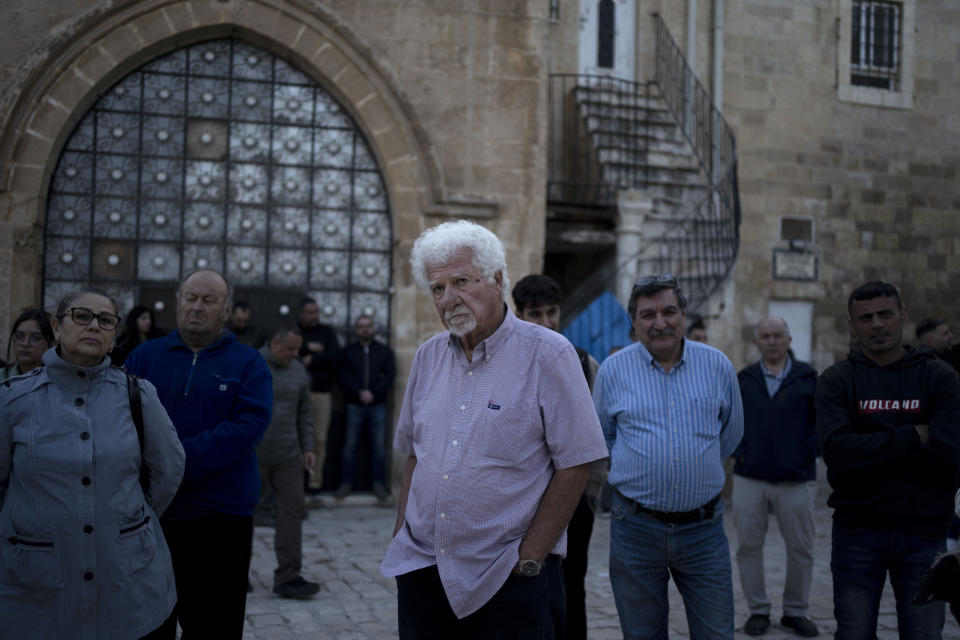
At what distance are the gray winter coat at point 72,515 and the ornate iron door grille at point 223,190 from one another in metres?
6.33

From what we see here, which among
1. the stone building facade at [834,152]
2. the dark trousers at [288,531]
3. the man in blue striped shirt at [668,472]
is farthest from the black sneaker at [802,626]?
the stone building facade at [834,152]

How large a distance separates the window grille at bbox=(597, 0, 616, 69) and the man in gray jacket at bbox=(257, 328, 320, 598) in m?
8.54

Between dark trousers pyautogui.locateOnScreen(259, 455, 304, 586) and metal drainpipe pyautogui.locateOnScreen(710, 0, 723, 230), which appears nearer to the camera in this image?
dark trousers pyautogui.locateOnScreen(259, 455, 304, 586)

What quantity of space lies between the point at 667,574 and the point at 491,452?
1.46 metres

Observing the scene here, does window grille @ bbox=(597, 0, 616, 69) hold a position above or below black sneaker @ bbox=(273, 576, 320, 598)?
above

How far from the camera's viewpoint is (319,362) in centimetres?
924

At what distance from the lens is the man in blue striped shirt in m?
3.68

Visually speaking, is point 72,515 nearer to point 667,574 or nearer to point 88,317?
point 88,317

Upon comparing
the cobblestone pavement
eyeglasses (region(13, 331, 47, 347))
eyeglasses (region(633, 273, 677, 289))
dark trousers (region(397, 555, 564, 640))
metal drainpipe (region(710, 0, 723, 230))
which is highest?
metal drainpipe (region(710, 0, 723, 230))

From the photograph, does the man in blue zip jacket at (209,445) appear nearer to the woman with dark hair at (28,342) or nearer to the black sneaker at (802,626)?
the woman with dark hair at (28,342)

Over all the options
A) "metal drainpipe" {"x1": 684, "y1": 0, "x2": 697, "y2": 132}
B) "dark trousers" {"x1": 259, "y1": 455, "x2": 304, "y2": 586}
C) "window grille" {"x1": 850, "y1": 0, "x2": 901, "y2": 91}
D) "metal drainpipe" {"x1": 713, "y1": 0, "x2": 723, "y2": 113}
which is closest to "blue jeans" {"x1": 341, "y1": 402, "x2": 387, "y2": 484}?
"dark trousers" {"x1": 259, "y1": 455, "x2": 304, "y2": 586}

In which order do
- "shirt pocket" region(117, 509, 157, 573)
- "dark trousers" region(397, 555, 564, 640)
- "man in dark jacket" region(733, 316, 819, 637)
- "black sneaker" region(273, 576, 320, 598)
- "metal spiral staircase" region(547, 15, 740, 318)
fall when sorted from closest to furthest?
1. "dark trousers" region(397, 555, 564, 640)
2. "shirt pocket" region(117, 509, 157, 573)
3. "man in dark jacket" region(733, 316, 819, 637)
4. "black sneaker" region(273, 576, 320, 598)
5. "metal spiral staircase" region(547, 15, 740, 318)

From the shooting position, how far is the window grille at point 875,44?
14.9 m

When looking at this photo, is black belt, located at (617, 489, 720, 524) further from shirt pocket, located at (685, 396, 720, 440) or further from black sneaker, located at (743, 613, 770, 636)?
black sneaker, located at (743, 613, 770, 636)
